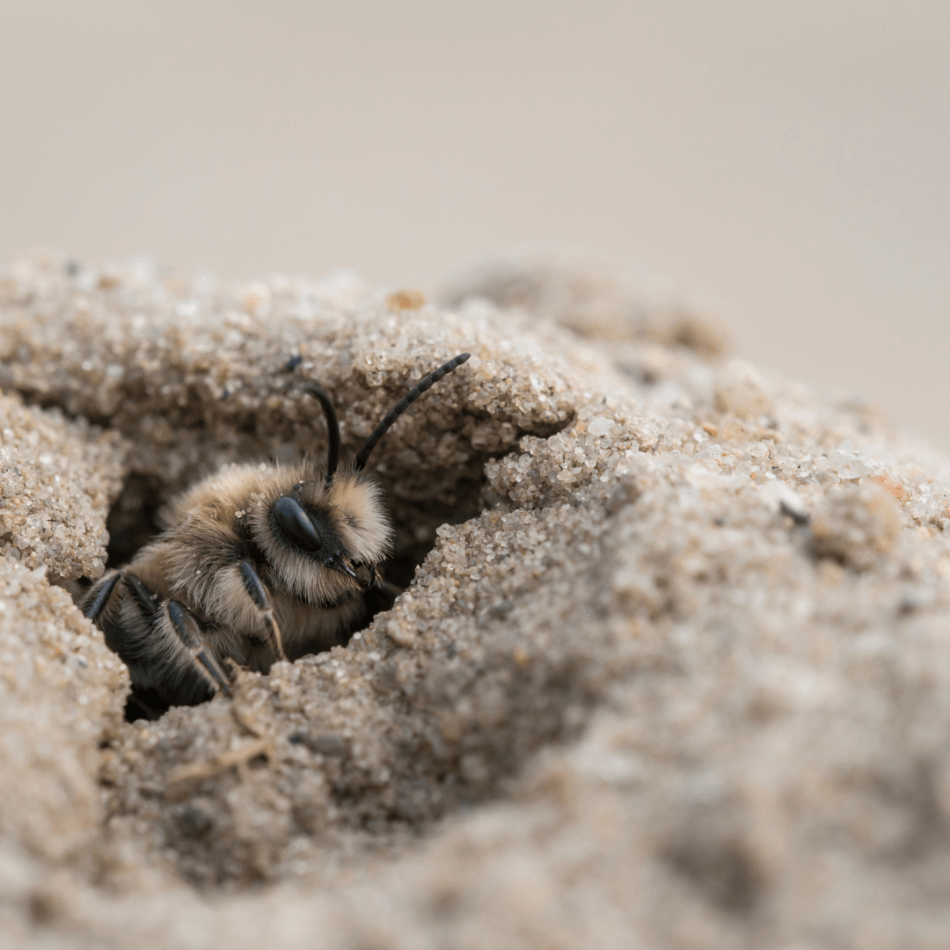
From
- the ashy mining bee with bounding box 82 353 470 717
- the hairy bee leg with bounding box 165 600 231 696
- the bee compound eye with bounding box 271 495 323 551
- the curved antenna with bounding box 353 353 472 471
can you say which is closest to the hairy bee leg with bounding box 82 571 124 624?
the ashy mining bee with bounding box 82 353 470 717

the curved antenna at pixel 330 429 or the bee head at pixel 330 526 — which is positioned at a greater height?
the curved antenna at pixel 330 429

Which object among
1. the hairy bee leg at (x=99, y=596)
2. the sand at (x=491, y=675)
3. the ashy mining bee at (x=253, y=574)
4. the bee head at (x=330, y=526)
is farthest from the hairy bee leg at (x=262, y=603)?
the hairy bee leg at (x=99, y=596)

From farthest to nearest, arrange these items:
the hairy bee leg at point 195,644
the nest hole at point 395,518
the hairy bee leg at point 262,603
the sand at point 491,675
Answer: the nest hole at point 395,518, the hairy bee leg at point 262,603, the hairy bee leg at point 195,644, the sand at point 491,675

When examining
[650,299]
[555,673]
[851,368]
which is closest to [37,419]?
[555,673]

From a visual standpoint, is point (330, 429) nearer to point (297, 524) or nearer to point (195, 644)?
point (297, 524)

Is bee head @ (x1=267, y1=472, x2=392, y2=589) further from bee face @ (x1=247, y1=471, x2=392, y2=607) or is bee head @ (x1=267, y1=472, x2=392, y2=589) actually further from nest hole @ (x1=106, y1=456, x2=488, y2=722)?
nest hole @ (x1=106, y1=456, x2=488, y2=722)

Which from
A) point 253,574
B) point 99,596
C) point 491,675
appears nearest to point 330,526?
point 253,574

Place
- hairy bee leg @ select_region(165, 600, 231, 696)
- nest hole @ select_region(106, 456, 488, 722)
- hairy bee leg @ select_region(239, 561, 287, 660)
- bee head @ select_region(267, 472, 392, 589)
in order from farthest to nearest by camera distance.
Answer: nest hole @ select_region(106, 456, 488, 722) < bee head @ select_region(267, 472, 392, 589) < hairy bee leg @ select_region(239, 561, 287, 660) < hairy bee leg @ select_region(165, 600, 231, 696)

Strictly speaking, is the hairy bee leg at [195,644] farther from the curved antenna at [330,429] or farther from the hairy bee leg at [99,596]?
the curved antenna at [330,429]
